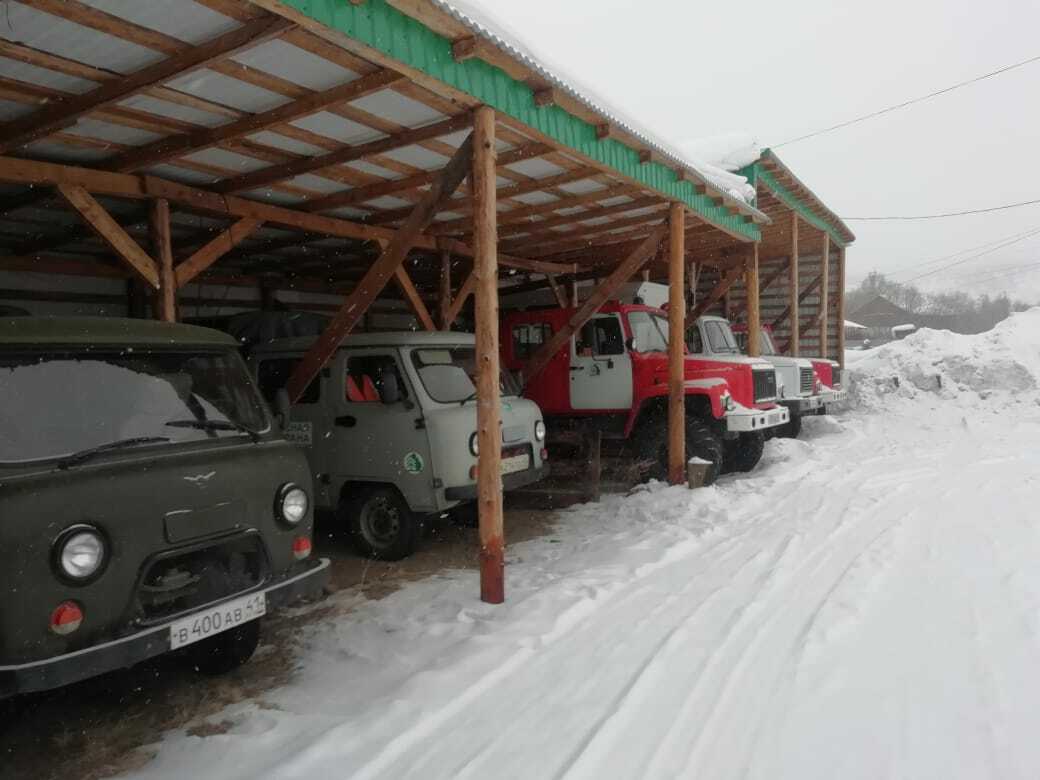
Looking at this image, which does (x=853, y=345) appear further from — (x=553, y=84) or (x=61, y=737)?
(x=61, y=737)

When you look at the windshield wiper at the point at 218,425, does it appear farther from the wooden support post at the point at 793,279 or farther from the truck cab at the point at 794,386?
the wooden support post at the point at 793,279

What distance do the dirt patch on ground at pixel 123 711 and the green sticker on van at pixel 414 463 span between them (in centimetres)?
139

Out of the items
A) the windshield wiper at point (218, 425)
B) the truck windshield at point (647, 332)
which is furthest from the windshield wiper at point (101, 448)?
the truck windshield at point (647, 332)

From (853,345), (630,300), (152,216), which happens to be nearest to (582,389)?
(630,300)

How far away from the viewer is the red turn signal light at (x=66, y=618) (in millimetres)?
2477

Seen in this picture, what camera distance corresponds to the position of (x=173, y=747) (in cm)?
285

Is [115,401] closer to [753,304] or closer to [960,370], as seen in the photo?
[753,304]

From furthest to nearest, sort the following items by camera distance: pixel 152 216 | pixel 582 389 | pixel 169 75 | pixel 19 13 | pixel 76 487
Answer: pixel 582 389
pixel 152 216
pixel 169 75
pixel 19 13
pixel 76 487

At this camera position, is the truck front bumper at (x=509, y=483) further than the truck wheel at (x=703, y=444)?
No

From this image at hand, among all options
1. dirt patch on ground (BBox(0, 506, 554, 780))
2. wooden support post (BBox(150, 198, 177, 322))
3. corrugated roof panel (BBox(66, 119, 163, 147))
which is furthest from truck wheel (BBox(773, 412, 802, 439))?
corrugated roof panel (BBox(66, 119, 163, 147))

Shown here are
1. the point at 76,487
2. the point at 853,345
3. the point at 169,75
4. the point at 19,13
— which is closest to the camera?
the point at 76,487

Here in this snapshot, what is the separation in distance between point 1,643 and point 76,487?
59 centimetres

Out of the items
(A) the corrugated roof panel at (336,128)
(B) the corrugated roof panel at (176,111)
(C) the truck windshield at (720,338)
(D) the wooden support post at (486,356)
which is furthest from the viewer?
(C) the truck windshield at (720,338)

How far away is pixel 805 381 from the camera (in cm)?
1094
